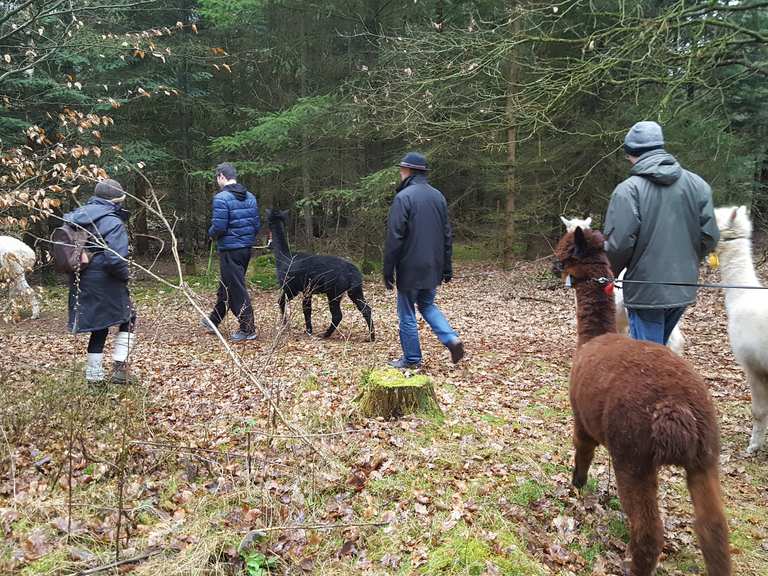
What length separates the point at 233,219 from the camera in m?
8.38

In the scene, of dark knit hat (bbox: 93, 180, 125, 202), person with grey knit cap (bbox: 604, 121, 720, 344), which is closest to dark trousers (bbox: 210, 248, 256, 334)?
dark knit hat (bbox: 93, 180, 125, 202)

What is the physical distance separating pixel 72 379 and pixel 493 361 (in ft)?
16.3

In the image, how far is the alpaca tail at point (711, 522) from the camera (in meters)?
2.54

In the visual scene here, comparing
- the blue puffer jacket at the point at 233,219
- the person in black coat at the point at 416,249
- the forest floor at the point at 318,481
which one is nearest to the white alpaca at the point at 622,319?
the forest floor at the point at 318,481

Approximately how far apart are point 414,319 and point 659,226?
3.05m

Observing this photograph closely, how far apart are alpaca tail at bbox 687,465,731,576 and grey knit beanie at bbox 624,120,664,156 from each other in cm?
236

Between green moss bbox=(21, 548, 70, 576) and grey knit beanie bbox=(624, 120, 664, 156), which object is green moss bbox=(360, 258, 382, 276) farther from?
green moss bbox=(21, 548, 70, 576)

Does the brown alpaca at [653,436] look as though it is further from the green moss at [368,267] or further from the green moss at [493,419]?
the green moss at [368,267]

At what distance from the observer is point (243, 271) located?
337 inches

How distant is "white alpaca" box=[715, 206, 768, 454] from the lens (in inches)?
169

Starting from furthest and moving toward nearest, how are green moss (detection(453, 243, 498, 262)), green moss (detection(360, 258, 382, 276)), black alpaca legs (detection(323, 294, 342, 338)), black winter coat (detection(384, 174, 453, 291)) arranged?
green moss (detection(453, 243, 498, 262)) → green moss (detection(360, 258, 382, 276)) → black alpaca legs (detection(323, 294, 342, 338)) → black winter coat (detection(384, 174, 453, 291))

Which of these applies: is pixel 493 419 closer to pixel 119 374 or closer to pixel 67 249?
pixel 119 374

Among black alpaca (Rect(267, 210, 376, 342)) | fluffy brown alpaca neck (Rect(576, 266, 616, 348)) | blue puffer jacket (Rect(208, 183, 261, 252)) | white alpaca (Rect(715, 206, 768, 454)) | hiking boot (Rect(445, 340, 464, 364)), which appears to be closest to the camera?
fluffy brown alpaca neck (Rect(576, 266, 616, 348))

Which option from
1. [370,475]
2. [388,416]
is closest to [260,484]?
[370,475]
